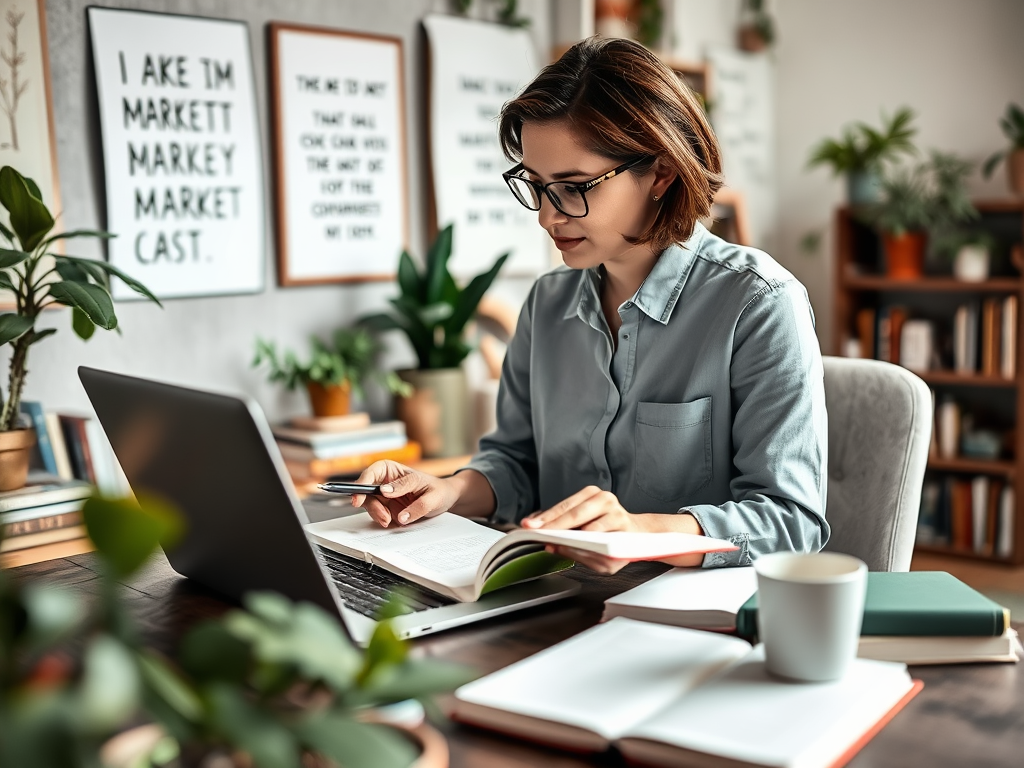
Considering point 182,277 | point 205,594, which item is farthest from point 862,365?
point 182,277

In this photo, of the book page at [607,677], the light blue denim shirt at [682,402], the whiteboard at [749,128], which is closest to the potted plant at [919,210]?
the whiteboard at [749,128]

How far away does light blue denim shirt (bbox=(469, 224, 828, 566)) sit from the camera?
56.5 inches

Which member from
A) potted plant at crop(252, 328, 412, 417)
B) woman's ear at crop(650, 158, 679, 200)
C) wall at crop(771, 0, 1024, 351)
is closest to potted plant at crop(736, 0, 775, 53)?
wall at crop(771, 0, 1024, 351)

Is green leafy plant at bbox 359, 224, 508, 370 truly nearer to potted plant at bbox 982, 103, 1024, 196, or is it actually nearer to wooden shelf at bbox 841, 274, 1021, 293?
wooden shelf at bbox 841, 274, 1021, 293

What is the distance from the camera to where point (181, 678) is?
0.55 metres

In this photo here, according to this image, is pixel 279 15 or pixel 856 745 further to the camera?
pixel 279 15

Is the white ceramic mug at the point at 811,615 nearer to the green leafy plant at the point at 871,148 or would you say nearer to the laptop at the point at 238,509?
the laptop at the point at 238,509

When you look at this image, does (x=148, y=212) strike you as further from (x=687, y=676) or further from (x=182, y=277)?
Result: (x=687, y=676)

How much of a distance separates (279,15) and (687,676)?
2.30 metres

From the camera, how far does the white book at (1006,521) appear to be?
3787 mm

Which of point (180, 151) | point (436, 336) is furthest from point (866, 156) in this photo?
point (180, 151)

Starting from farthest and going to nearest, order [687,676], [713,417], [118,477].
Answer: [118,477], [713,417], [687,676]

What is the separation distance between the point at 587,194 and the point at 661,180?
0.44 feet

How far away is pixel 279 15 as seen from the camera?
8.98 feet
